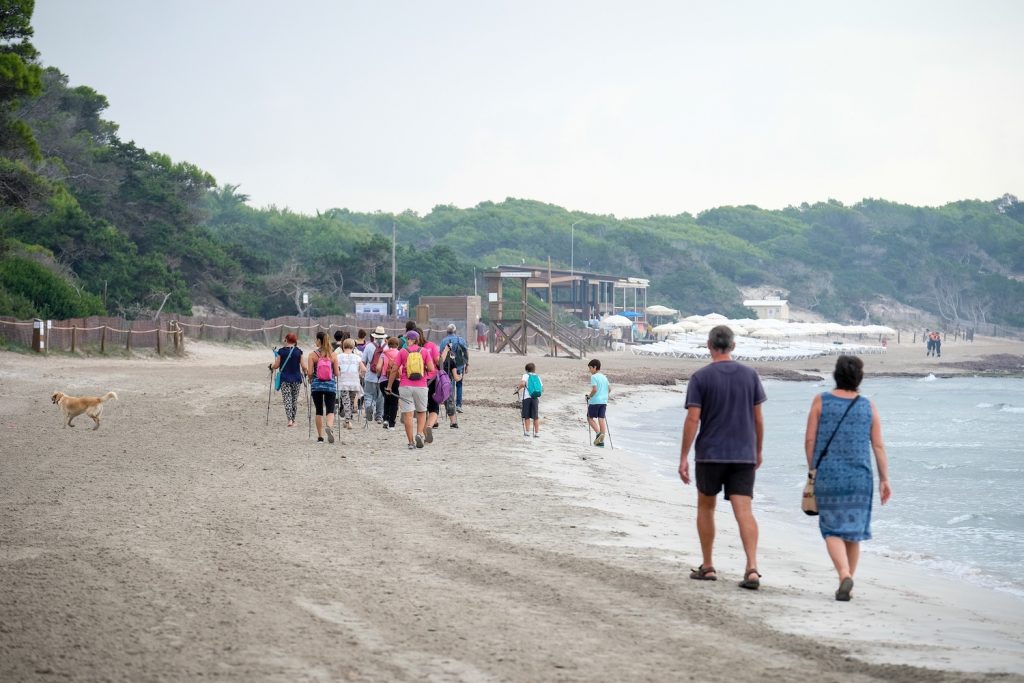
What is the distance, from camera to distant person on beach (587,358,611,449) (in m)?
16.5

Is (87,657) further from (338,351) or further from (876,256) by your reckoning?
(876,256)

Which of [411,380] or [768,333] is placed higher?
[768,333]

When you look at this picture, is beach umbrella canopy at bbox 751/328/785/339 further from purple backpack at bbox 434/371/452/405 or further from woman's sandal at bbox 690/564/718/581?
woman's sandal at bbox 690/564/718/581

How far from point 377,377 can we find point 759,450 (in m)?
10.5

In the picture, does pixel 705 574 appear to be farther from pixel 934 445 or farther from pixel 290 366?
pixel 934 445

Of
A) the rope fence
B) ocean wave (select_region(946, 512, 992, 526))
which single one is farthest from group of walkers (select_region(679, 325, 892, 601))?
the rope fence

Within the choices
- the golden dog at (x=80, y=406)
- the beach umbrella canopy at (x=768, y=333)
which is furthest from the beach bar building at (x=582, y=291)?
the golden dog at (x=80, y=406)

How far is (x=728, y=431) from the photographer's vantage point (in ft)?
23.1

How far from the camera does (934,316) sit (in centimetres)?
11844

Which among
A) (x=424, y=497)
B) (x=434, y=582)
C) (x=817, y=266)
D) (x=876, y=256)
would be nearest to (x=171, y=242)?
(x=424, y=497)

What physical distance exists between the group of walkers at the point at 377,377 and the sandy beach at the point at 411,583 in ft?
2.29

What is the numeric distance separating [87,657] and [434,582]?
91.0 inches

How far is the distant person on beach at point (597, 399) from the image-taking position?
16.5 meters

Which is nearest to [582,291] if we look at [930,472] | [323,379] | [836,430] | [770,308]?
[770,308]
